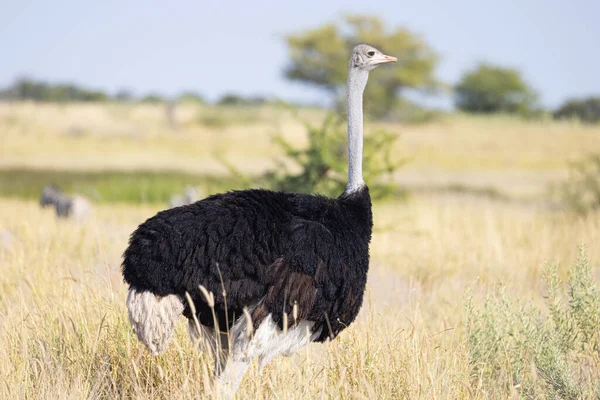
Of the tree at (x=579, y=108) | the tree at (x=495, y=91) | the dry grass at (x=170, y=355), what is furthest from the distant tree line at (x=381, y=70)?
the dry grass at (x=170, y=355)

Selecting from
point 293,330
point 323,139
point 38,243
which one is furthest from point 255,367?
point 323,139

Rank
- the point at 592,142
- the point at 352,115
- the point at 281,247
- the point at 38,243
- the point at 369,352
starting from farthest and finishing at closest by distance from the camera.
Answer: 1. the point at 592,142
2. the point at 38,243
3. the point at 352,115
4. the point at 369,352
5. the point at 281,247

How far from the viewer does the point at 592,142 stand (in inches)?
1368

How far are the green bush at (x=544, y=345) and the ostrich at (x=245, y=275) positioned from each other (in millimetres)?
891

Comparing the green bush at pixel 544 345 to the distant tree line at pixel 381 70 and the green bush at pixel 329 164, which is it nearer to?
the green bush at pixel 329 164

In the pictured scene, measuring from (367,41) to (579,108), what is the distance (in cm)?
2184

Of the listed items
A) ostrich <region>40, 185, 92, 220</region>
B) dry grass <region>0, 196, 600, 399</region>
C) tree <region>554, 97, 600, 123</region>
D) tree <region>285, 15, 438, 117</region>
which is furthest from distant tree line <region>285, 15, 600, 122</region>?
dry grass <region>0, 196, 600, 399</region>

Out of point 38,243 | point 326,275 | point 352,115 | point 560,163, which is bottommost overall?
point 560,163

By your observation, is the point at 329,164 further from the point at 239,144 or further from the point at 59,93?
the point at 59,93

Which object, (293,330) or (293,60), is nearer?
(293,330)

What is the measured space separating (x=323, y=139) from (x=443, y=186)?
1451 cm

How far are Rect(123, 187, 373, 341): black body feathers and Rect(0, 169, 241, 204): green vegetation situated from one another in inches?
515

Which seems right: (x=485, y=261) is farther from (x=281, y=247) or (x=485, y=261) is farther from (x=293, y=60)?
(x=293, y=60)

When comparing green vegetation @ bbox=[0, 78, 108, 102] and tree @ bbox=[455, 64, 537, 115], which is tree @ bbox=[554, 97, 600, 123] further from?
green vegetation @ bbox=[0, 78, 108, 102]
